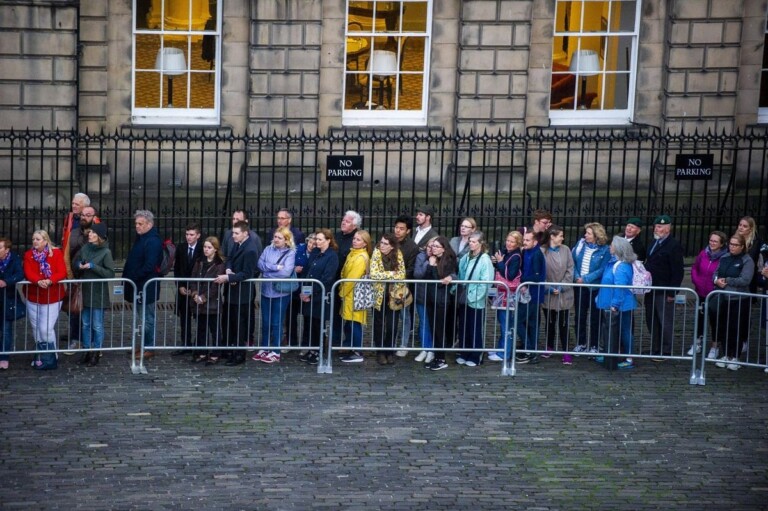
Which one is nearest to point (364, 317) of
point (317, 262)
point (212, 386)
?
point (317, 262)

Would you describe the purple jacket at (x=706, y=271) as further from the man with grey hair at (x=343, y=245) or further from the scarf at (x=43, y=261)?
the scarf at (x=43, y=261)

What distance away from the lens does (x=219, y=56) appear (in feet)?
71.9

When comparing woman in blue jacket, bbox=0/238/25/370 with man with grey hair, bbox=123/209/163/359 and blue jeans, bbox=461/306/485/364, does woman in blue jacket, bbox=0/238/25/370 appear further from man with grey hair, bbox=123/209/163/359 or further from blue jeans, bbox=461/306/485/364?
blue jeans, bbox=461/306/485/364

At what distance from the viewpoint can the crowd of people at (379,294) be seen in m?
15.9

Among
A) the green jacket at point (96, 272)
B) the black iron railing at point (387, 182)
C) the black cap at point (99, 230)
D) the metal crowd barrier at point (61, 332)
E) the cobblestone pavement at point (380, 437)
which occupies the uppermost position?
the black iron railing at point (387, 182)

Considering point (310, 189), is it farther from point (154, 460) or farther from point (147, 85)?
point (154, 460)

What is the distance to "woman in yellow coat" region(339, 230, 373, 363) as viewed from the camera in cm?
1614

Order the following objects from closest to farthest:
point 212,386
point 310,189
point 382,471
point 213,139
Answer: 1. point 382,471
2. point 212,386
3. point 213,139
4. point 310,189

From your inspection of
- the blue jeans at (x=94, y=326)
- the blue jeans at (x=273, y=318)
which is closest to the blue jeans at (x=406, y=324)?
the blue jeans at (x=273, y=318)

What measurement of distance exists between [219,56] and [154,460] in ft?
32.3

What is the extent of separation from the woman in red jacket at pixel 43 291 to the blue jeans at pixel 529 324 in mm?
4610

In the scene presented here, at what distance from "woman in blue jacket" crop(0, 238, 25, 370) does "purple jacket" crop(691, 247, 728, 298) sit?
22.6 ft

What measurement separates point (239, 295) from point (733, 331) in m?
5.07

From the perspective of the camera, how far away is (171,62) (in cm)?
2191
